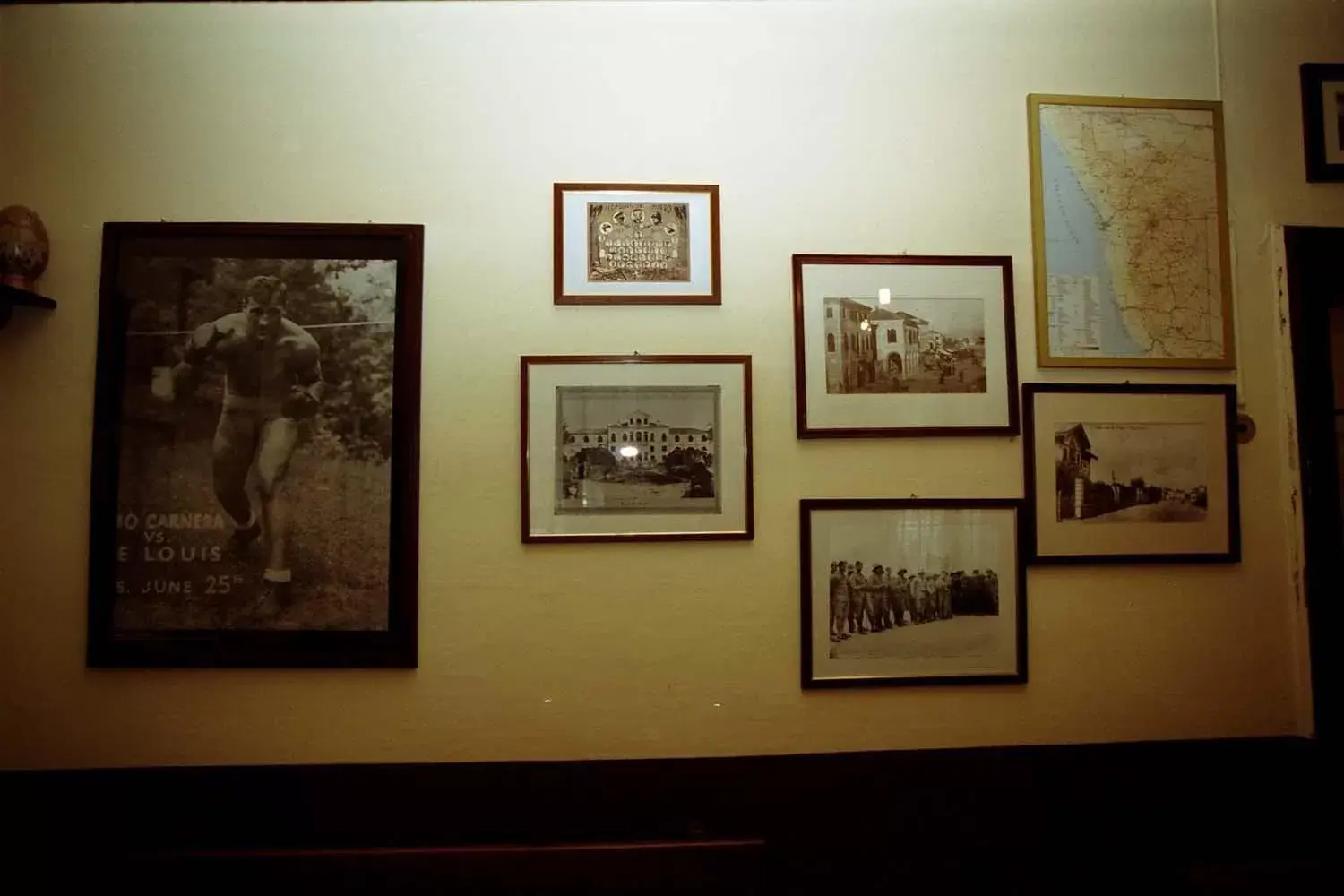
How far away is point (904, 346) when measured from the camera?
6.23 feet

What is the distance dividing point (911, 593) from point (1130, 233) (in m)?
1.23

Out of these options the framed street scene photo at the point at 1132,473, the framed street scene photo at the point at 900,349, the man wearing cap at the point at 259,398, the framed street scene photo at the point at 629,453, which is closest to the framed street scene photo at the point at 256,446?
the man wearing cap at the point at 259,398

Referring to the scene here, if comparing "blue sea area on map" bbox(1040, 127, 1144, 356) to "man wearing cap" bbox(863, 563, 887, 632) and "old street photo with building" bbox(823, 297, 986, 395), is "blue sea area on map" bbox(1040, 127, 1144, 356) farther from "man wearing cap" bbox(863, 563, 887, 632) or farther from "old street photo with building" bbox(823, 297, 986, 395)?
"man wearing cap" bbox(863, 563, 887, 632)

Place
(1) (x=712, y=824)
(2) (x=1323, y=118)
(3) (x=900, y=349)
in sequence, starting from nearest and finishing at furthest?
(1) (x=712, y=824) < (3) (x=900, y=349) < (2) (x=1323, y=118)

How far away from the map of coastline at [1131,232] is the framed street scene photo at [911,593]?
0.61m

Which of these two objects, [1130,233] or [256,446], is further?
[1130,233]

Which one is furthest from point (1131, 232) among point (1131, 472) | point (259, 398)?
point (259, 398)

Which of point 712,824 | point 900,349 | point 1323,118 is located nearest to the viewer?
point 712,824

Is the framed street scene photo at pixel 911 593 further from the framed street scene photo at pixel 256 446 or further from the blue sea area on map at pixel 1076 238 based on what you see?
the framed street scene photo at pixel 256 446

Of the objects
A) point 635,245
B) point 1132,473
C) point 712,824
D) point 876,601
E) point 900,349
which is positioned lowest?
point 712,824

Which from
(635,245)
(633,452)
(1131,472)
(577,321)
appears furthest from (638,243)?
(1131,472)

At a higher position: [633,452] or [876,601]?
[633,452]

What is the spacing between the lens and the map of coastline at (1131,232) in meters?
1.94

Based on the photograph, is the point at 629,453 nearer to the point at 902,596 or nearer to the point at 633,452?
the point at 633,452
